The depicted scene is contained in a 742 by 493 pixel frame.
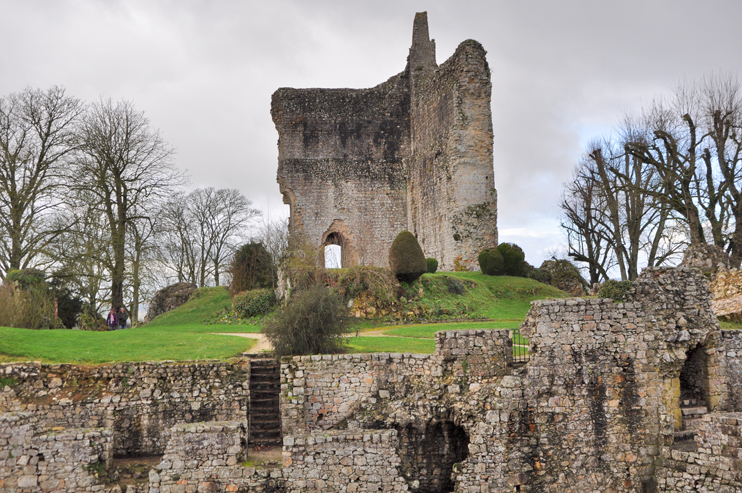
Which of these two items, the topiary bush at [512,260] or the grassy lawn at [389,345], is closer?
the grassy lawn at [389,345]

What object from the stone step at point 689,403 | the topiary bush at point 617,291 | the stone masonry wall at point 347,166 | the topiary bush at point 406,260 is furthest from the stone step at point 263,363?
the stone masonry wall at point 347,166

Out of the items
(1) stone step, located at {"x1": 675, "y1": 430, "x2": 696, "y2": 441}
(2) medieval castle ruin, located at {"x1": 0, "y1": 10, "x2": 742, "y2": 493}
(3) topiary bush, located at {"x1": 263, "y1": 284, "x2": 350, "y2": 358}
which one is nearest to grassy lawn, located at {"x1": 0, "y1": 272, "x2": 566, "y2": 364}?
(3) topiary bush, located at {"x1": 263, "y1": 284, "x2": 350, "y2": 358}

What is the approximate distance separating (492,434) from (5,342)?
1020 centimetres

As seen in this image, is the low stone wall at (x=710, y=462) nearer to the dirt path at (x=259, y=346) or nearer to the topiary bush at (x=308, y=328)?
the topiary bush at (x=308, y=328)

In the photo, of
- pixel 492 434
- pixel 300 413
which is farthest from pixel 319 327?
pixel 492 434

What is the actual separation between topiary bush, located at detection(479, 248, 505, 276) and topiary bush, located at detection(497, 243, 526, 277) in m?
0.35

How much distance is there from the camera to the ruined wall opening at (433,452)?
11391 mm

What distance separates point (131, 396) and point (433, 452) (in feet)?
19.0

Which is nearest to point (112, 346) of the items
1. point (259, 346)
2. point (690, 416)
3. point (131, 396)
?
point (131, 396)

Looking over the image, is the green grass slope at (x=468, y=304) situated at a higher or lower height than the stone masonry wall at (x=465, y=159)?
lower

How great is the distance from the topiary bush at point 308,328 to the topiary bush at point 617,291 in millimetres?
5493

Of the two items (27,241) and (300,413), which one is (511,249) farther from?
(27,241)

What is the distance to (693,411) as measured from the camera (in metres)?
11.8

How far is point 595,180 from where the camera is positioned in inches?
925
